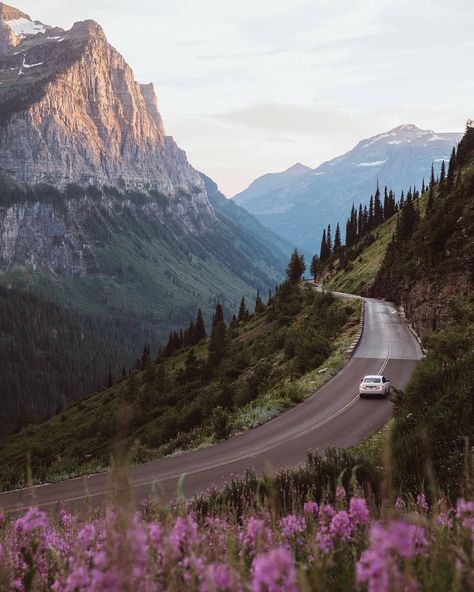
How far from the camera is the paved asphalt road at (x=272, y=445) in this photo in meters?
19.9

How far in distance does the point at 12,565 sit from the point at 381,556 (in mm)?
3636

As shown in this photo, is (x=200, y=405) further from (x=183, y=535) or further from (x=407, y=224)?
(x=407, y=224)

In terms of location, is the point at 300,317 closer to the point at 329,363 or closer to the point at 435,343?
the point at 329,363

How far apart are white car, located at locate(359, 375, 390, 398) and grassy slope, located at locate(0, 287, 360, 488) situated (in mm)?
3766

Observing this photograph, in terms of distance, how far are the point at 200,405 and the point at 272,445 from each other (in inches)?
871

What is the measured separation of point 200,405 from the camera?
148ft

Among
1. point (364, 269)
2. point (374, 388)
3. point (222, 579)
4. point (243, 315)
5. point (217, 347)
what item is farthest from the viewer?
point (243, 315)

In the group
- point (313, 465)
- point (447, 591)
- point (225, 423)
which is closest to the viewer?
point (447, 591)

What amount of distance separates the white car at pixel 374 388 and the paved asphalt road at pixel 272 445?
526 millimetres

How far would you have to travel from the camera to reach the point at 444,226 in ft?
142

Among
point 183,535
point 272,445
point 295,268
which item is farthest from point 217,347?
point 183,535

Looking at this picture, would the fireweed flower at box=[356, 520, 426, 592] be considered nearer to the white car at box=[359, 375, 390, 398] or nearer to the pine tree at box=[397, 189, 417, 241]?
the white car at box=[359, 375, 390, 398]

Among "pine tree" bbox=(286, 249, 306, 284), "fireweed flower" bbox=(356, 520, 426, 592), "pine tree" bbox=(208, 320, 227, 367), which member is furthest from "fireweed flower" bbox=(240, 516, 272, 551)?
"pine tree" bbox=(286, 249, 306, 284)

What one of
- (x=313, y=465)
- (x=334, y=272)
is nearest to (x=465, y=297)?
(x=313, y=465)
